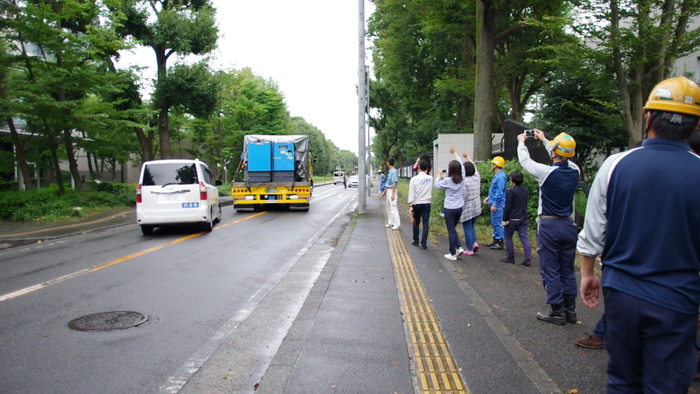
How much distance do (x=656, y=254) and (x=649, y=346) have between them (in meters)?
0.44

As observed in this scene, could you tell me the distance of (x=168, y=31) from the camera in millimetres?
24328

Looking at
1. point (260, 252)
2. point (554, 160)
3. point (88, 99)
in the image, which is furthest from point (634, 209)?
point (88, 99)

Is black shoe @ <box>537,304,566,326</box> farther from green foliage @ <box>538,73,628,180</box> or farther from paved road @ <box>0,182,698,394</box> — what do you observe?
green foliage @ <box>538,73,628,180</box>

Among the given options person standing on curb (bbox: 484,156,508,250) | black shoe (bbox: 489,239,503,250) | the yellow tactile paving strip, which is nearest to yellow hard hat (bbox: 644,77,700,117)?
the yellow tactile paving strip

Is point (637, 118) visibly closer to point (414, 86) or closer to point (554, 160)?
point (554, 160)

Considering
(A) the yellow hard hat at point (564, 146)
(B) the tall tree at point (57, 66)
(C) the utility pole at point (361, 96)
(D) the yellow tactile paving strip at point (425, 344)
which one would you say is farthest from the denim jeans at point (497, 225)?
(B) the tall tree at point (57, 66)

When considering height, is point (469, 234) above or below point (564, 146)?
below

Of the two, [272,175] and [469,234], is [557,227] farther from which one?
[272,175]

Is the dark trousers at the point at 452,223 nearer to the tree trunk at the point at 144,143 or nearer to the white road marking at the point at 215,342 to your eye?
the white road marking at the point at 215,342

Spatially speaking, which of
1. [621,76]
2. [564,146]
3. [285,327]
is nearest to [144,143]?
[621,76]

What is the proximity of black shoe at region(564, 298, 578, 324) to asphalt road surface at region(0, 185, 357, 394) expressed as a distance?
297 centimetres

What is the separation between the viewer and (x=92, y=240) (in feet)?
38.0

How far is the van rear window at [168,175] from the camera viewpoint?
38.8 ft

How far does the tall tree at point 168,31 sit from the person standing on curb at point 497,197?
19.5 meters
